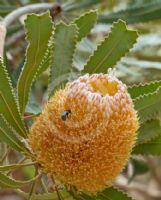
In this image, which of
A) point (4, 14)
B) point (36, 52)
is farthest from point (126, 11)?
point (36, 52)

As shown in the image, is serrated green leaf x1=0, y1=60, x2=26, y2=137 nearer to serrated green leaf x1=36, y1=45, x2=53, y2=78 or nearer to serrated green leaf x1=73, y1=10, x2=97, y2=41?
serrated green leaf x1=36, y1=45, x2=53, y2=78

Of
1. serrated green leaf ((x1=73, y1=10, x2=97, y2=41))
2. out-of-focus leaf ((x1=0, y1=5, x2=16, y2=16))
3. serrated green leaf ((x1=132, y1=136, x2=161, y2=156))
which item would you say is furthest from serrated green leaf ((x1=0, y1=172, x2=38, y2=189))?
out-of-focus leaf ((x1=0, y1=5, x2=16, y2=16))

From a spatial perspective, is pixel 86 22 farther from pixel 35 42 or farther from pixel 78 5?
pixel 78 5

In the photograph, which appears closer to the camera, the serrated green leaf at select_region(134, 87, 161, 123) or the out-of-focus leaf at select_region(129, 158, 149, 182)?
the serrated green leaf at select_region(134, 87, 161, 123)

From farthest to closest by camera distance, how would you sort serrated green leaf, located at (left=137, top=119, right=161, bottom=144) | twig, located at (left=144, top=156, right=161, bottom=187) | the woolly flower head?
twig, located at (left=144, top=156, right=161, bottom=187) < serrated green leaf, located at (left=137, top=119, right=161, bottom=144) < the woolly flower head

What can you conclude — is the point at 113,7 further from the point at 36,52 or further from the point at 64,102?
the point at 64,102

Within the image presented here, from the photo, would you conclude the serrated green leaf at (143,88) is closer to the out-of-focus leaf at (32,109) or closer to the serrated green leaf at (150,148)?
the serrated green leaf at (150,148)

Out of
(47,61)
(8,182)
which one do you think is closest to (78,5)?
(47,61)
